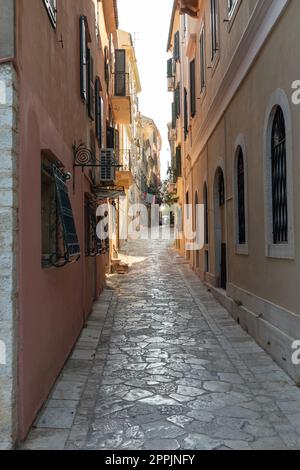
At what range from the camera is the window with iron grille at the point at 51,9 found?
561 centimetres

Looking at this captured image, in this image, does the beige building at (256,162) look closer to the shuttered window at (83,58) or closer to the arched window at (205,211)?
the arched window at (205,211)

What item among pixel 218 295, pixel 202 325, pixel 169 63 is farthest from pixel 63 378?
pixel 169 63

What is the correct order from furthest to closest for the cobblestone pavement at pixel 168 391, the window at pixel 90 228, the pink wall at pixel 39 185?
the window at pixel 90 228 < the cobblestone pavement at pixel 168 391 < the pink wall at pixel 39 185

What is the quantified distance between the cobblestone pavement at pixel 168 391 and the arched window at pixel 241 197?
1.67 metres

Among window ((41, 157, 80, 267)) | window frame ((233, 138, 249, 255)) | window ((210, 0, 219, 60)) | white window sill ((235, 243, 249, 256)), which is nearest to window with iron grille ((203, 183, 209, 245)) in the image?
window ((210, 0, 219, 60))

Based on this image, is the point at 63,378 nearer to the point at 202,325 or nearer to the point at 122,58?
the point at 202,325

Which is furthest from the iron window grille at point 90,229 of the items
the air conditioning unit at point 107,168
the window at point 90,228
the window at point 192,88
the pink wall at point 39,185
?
the window at point 192,88

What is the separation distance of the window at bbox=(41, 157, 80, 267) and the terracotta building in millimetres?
12

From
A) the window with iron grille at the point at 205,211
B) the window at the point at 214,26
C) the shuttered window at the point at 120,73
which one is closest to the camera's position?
the window at the point at 214,26

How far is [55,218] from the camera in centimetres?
608

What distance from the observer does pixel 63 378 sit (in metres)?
6.27

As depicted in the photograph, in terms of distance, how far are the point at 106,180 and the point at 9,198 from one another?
835 cm

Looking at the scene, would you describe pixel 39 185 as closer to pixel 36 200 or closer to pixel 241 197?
pixel 36 200

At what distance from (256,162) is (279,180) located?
1120 mm
